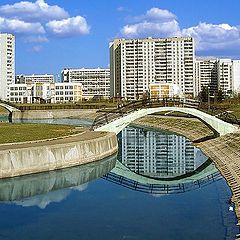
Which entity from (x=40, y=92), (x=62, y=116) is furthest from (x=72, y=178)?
(x=40, y=92)

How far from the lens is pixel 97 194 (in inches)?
1125

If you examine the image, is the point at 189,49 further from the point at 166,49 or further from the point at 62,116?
the point at 62,116

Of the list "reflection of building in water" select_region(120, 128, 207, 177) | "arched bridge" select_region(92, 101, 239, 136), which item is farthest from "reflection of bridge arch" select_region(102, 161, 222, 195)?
"arched bridge" select_region(92, 101, 239, 136)

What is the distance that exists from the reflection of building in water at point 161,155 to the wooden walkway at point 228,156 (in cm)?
114

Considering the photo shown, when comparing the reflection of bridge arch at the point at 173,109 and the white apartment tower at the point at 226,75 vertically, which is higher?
the white apartment tower at the point at 226,75

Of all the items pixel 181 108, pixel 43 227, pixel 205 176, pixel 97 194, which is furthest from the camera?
pixel 181 108

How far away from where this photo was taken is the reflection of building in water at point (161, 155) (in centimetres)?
3919

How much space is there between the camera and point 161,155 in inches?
1859

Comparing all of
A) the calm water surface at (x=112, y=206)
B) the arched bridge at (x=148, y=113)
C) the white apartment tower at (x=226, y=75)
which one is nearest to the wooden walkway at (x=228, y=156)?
the calm water surface at (x=112, y=206)

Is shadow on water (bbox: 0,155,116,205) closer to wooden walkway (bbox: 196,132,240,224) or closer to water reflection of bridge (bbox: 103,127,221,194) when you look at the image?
water reflection of bridge (bbox: 103,127,221,194)

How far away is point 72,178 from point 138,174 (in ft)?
23.7

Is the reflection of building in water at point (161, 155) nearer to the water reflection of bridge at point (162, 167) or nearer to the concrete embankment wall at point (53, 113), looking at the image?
the water reflection of bridge at point (162, 167)

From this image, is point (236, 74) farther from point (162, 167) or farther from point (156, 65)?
point (162, 167)

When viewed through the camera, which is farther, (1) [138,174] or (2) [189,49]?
(2) [189,49]
